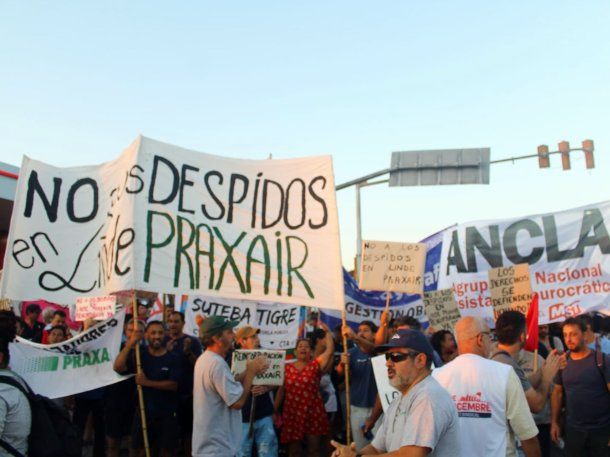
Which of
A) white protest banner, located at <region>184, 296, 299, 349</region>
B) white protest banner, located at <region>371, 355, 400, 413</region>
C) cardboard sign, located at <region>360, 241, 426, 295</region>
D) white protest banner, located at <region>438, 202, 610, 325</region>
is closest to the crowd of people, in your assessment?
white protest banner, located at <region>371, 355, 400, 413</region>

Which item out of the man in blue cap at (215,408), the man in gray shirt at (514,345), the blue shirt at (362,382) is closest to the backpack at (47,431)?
the man in blue cap at (215,408)

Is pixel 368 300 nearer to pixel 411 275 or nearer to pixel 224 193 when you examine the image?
pixel 411 275

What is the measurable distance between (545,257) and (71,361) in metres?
6.39

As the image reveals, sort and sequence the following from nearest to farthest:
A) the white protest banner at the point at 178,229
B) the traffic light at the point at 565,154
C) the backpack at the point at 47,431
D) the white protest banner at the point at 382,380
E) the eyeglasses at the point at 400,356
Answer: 1. the eyeglasses at the point at 400,356
2. the backpack at the point at 47,431
3. the white protest banner at the point at 178,229
4. the white protest banner at the point at 382,380
5. the traffic light at the point at 565,154

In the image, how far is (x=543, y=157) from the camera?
50.5 ft

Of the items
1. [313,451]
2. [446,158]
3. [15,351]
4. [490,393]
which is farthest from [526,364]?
[446,158]

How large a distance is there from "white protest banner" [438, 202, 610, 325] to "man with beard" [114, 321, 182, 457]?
4638 mm

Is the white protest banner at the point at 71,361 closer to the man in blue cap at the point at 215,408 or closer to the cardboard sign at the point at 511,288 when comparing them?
the man in blue cap at the point at 215,408

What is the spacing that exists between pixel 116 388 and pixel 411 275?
4.00 m

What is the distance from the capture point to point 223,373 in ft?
16.0

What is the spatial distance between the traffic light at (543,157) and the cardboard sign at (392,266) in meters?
8.30

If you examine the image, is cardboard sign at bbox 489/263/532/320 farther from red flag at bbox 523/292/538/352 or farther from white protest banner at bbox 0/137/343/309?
white protest banner at bbox 0/137/343/309

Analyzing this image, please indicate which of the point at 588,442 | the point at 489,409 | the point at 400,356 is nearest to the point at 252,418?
the point at 588,442

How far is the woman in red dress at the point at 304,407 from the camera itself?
7.60 m
